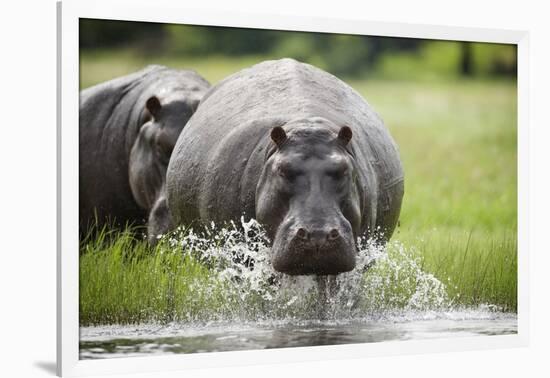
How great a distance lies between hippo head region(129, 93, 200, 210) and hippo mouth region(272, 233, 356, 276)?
9.20 ft

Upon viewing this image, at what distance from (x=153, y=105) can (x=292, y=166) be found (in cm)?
274

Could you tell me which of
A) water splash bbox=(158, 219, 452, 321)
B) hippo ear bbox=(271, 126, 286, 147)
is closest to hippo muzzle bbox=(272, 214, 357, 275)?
water splash bbox=(158, 219, 452, 321)

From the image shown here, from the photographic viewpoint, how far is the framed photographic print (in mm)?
9016

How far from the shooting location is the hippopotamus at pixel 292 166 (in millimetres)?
8812

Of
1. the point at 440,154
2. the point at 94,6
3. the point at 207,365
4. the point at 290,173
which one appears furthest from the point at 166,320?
the point at 440,154

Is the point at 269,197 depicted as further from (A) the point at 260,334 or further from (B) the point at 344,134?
(A) the point at 260,334

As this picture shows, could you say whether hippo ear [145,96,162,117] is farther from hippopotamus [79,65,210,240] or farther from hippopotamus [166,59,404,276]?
hippopotamus [166,59,404,276]

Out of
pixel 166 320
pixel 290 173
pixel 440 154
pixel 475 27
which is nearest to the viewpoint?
pixel 290 173

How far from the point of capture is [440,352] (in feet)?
33.8

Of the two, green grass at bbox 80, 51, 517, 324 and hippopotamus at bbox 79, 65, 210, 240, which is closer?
green grass at bbox 80, 51, 517, 324

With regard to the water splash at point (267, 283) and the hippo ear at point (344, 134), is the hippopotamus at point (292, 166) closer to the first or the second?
the hippo ear at point (344, 134)

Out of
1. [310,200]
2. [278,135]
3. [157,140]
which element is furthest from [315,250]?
[157,140]
